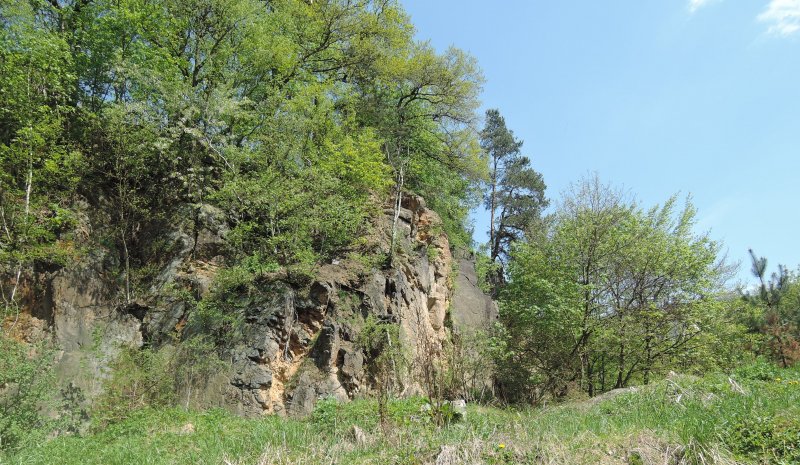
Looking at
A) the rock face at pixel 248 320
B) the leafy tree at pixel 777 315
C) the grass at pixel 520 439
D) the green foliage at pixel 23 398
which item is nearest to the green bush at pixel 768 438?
the grass at pixel 520 439

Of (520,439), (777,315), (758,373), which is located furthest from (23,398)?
(777,315)

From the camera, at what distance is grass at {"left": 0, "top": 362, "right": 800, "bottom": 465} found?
5184mm

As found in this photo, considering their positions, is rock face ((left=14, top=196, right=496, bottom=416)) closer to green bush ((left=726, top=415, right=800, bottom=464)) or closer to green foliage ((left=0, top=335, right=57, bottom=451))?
green foliage ((left=0, top=335, right=57, bottom=451))

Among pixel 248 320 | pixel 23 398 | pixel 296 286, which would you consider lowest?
pixel 23 398

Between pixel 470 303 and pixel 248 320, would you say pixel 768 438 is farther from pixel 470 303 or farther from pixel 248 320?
pixel 470 303

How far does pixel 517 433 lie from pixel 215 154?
12.7m

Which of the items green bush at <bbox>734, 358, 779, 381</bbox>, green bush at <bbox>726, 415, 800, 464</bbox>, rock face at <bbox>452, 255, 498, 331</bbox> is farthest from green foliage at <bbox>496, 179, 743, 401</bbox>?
green bush at <bbox>726, 415, 800, 464</bbox>

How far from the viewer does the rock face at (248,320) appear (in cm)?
1116

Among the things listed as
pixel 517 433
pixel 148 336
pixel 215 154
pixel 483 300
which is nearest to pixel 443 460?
pixel 517 433

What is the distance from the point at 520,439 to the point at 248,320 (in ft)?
27.2

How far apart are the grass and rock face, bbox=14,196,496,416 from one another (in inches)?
113

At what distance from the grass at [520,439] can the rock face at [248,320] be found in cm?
288

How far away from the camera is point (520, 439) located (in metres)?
5.77

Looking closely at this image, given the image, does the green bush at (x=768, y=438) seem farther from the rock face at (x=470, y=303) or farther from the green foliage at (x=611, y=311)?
the rock face at (x=470, y=303)
